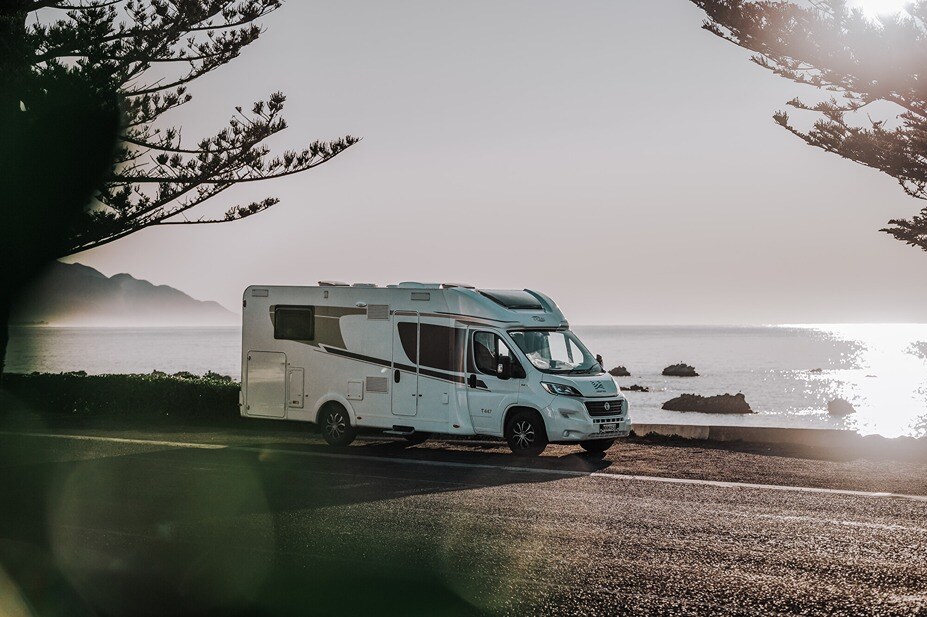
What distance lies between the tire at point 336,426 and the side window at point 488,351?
8.91ft

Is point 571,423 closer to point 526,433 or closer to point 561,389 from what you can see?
point 561,389

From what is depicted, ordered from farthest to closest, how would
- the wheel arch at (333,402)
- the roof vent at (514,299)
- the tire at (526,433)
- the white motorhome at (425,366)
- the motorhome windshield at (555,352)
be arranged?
1. the wheel arch at (333,402)
2. the roof vent at (514,299)
3. the motorhome windshield at (555,352)
4. the white motorhome at (425,366)
5. the tire at (526,433)

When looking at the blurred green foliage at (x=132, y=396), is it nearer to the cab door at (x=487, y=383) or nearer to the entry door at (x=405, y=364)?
the entry door at (x=405, y=364)

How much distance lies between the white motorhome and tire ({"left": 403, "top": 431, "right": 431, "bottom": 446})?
60 millimetres

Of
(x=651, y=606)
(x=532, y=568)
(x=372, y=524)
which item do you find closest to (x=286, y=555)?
(x=372, y=524)

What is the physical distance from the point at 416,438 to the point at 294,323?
301 centimetres

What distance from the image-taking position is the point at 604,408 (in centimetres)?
1595

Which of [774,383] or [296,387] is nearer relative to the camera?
[296,387]

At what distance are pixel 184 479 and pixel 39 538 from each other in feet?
12.1

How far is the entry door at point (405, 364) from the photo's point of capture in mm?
17013

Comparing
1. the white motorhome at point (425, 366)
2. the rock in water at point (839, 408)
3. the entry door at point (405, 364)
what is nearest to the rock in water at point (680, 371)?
the rock in water at point (839, 408)

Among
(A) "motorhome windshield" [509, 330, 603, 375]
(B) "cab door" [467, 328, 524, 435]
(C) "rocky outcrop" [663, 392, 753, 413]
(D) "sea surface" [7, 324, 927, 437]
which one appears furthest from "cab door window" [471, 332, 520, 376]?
(C) "rocky outcrop" [663, 392, 753, 413]

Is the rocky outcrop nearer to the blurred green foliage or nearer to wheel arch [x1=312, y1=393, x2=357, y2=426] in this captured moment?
the blurred green foliage

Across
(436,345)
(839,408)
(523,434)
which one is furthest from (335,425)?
(839,408)
